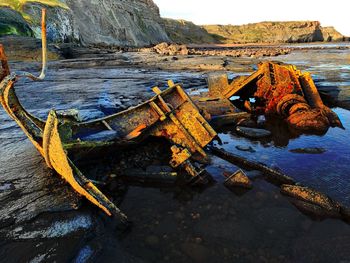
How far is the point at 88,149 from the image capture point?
5.21m

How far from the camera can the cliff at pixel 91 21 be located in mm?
41094

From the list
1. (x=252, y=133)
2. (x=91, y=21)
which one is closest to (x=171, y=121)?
(x=252, y=133)

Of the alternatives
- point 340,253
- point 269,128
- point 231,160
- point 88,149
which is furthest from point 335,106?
point 88,149

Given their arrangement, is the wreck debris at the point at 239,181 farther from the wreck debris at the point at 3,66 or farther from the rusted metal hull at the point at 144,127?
the wreck debris at the point at 3,66

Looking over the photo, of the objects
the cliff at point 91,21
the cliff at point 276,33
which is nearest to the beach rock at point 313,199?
the cliff at point 91,21

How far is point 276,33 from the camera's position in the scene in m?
170

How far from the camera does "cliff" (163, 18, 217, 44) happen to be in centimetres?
13675

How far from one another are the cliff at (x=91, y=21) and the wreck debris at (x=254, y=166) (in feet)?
116

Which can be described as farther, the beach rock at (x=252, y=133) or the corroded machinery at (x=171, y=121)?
the beach rock at (x=252, y=133)

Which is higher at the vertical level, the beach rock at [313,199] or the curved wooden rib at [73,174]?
the curved wooden rib at [73,174]

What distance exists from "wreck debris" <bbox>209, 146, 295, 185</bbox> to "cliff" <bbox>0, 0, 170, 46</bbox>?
35.3m

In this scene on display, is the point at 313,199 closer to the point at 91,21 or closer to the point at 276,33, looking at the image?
A: the point at 91,21

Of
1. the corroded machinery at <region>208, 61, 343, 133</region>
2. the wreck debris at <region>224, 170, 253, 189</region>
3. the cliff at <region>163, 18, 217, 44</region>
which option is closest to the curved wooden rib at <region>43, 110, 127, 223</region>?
the wreck debris at <region>224, 170, 253, 189</region>

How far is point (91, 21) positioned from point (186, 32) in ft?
297
